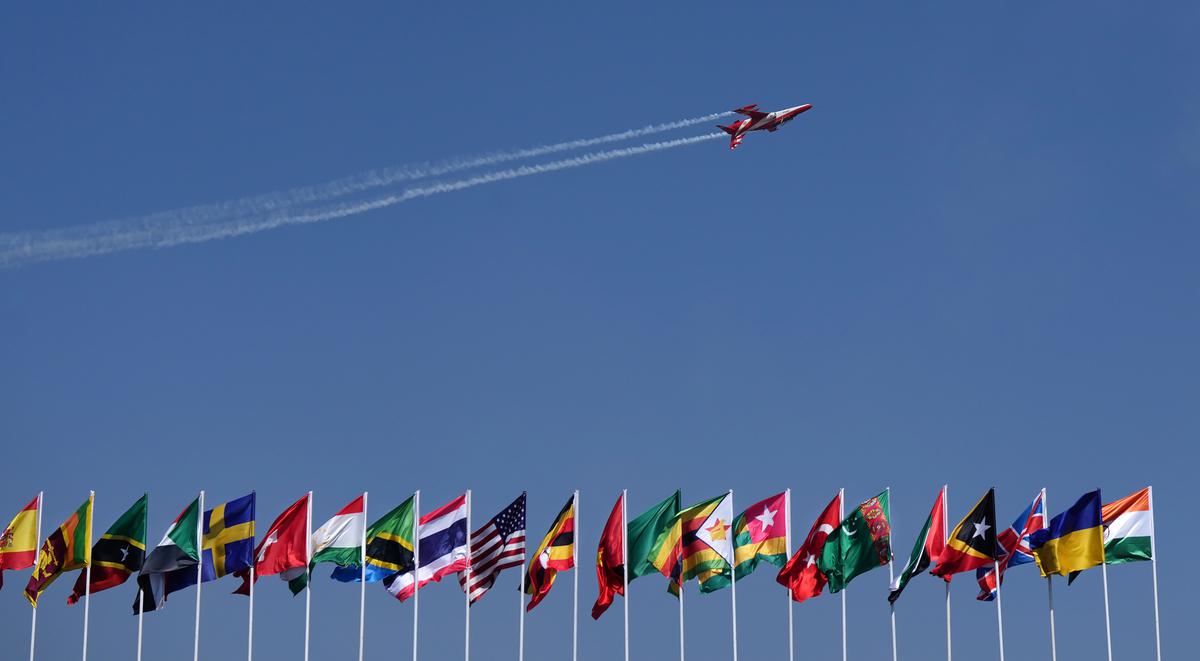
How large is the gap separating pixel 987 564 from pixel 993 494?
3.22 metres

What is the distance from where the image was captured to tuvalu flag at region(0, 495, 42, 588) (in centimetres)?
8256

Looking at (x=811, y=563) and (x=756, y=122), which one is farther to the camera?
(x=756, y=122)

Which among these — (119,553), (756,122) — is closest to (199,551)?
(119,553)

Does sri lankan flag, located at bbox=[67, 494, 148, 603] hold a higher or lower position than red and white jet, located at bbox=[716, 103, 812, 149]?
lower

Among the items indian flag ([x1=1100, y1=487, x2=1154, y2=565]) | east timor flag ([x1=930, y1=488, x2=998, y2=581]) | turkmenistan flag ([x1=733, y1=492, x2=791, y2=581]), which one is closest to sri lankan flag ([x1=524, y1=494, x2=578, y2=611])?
turkmenistan flag ([x1=733, y1=492, x2=791, y2=581])

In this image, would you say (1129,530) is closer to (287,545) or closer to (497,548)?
(497,548)

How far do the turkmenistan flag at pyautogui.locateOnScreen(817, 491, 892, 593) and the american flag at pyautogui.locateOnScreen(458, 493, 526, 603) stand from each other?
1389 cm

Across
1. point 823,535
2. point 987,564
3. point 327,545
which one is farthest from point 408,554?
point 987,564

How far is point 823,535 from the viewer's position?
281 ft

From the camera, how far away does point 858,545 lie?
85.1m

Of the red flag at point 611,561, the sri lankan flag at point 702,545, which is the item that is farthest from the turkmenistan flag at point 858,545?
the red flag at point 611,561

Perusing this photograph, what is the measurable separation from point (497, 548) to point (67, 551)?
739 inches

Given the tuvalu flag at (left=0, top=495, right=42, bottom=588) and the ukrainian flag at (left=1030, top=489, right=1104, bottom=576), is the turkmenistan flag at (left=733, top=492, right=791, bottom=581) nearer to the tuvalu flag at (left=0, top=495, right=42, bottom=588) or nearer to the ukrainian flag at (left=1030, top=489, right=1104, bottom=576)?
the ukrainian flag at (left=1030, top=489, right=1104, bottom=576)

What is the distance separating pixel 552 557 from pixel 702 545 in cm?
701
